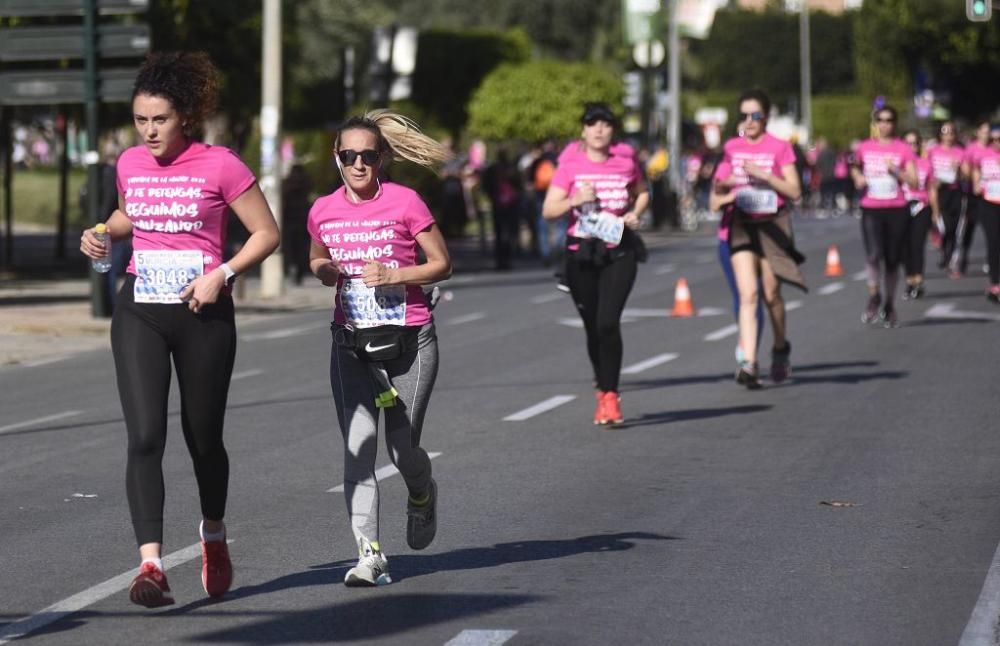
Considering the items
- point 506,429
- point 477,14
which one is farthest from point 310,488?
point 477,14

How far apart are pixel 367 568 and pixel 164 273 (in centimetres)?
125

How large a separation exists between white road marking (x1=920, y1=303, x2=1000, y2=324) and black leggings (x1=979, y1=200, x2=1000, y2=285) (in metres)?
0.59

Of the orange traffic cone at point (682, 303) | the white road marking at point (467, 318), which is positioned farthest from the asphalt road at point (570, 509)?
the orange traffic cone at point (682, 303)

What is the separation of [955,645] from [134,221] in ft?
9.61

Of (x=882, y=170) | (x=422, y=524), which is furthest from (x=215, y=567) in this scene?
(x=882, y=170)

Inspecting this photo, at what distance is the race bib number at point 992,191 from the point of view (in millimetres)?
20500

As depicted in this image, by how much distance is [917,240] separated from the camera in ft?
66.6

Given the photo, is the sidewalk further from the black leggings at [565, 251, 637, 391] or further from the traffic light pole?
the black leggings at [565, 251, 637, 391]

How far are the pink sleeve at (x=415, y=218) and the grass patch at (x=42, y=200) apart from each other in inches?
1317

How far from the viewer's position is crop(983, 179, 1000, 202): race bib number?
20500 mm

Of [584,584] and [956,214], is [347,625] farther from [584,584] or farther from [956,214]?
[956,214]

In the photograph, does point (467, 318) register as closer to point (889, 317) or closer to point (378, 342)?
point (889, 317)

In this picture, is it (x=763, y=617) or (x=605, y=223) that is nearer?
(x=763, y=617)

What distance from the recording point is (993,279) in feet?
68.3
